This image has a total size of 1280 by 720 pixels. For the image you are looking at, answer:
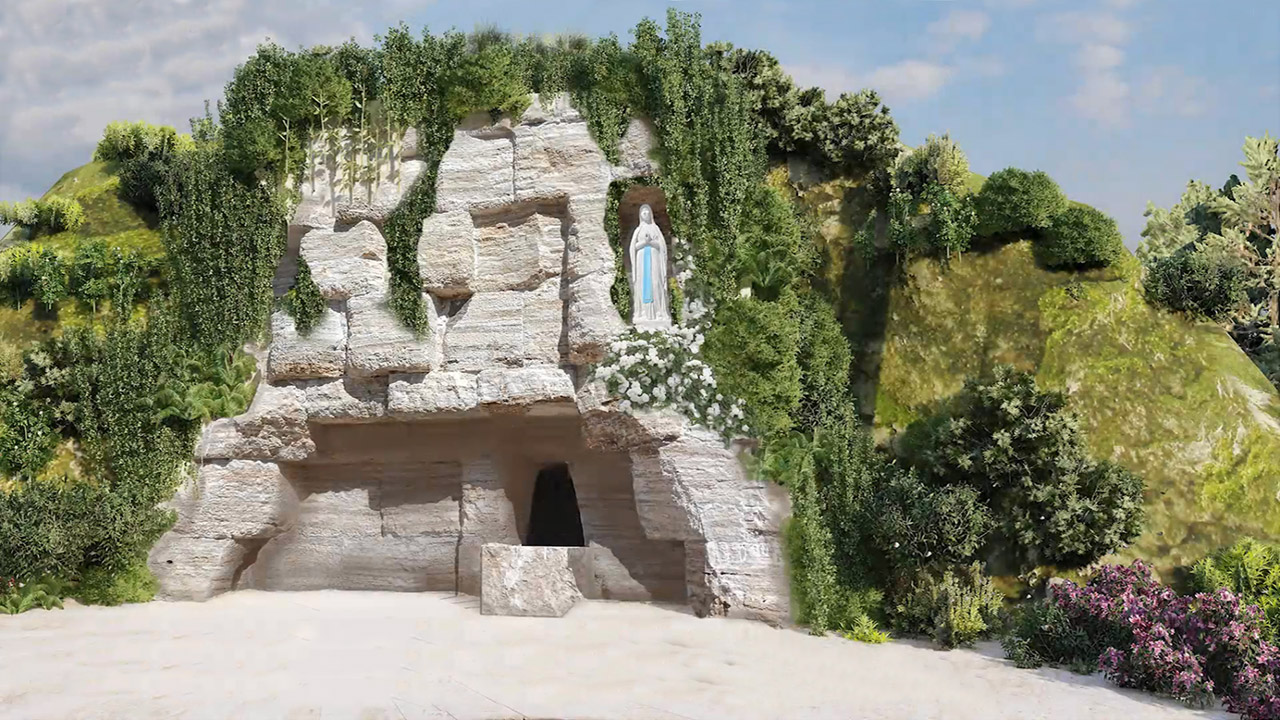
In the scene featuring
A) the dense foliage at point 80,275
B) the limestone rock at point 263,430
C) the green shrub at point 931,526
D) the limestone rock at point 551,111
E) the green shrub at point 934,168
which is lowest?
the green shrub at point 931,526

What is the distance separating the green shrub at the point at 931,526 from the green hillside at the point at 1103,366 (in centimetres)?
233

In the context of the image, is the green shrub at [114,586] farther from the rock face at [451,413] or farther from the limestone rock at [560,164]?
the limestone rock at [560,164]

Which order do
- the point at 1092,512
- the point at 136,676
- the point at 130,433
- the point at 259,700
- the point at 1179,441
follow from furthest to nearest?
the point at 130,433, the point at 1179,441, the point at 1092,512, the point at 136,676, the point at 259,700

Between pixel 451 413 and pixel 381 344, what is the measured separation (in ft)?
5.42

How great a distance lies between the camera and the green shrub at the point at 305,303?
15781 millimetres

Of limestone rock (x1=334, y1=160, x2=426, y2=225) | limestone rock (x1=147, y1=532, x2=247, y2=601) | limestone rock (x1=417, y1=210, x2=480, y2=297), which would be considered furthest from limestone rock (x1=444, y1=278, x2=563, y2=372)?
limestone rock (x1=147, y1=532, x2=247, y2=601)

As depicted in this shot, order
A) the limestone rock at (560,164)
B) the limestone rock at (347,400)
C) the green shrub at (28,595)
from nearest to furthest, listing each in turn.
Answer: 1. the green shrub at (28,595)
2. the limestone rock at (560,164)
3. the limestone rock at (347,400)

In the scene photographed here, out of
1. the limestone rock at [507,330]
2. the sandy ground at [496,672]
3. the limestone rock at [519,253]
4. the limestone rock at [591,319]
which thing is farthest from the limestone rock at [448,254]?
the sandy ground at [496,672]

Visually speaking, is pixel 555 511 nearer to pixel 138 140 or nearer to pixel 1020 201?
pixel 1020 201

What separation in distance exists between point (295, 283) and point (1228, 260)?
1587cm

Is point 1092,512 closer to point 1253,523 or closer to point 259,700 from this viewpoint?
point 1253,523

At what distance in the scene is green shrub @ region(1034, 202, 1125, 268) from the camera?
15.3 metres

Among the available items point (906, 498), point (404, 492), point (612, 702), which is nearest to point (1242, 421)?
point (906, 498)

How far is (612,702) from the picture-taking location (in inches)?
363
